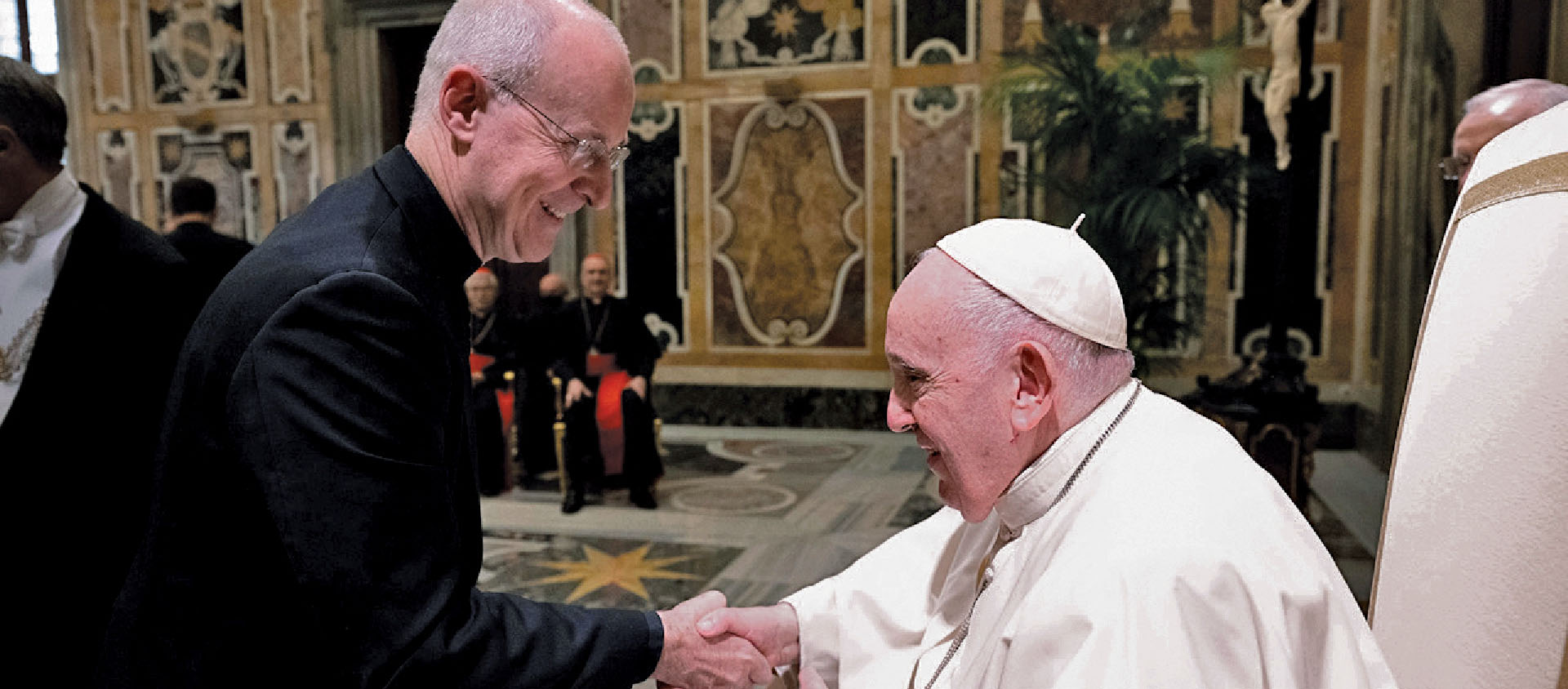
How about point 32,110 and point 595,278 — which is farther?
point 595,278

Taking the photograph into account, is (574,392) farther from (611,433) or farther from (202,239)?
(202,239)

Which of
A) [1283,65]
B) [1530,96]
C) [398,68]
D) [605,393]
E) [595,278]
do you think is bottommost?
[605,393]

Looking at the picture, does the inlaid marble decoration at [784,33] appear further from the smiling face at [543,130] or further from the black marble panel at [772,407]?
the smiling face at [543,130]

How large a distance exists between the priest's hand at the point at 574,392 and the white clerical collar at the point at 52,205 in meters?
4.23

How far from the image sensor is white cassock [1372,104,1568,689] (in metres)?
1.28

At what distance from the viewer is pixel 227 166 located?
9.92m

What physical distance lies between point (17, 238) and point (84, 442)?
469 millimetres

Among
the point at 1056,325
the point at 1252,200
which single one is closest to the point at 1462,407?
the point at 1056,325

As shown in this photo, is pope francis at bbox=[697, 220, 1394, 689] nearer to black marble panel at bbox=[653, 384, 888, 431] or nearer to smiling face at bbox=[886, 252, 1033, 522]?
smiling face at bbox=[886, 252, 1033, 522]

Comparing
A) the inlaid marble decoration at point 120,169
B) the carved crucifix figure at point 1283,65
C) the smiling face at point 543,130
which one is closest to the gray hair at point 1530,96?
the carved crucifix figure at point 1283,65

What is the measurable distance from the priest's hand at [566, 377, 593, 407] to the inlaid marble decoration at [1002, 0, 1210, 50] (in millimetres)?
3882

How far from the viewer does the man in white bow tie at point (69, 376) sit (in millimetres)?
2215

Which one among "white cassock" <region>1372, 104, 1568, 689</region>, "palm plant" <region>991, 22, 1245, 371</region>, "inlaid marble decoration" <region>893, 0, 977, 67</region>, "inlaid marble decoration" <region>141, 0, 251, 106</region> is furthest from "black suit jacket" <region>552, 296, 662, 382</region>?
"white cassock" <region>1372, 104, 1568, 689</region>

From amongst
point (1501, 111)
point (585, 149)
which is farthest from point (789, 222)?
point (585, 149)
